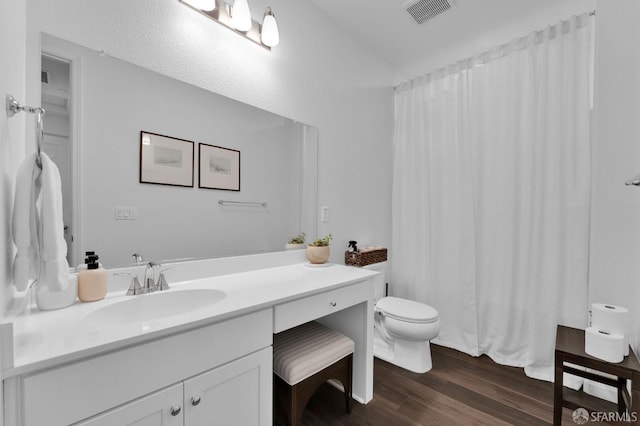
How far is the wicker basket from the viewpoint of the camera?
2129mm

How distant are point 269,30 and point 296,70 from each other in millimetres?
313

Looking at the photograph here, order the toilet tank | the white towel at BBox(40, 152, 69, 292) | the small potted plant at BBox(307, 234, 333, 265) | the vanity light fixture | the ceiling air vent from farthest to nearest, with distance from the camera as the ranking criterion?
the toilet tank, the ceiling air vent, the small potted plant at BBox(307, 234, 333, 265), the vanity light fixture, the white towel at BBox(40, 152, 69, 292)

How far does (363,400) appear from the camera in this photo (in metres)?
1.59

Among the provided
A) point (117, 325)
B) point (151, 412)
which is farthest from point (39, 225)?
point (151, 412)

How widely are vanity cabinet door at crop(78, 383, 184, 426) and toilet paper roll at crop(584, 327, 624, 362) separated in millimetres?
1716

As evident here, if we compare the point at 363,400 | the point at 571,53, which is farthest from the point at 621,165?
the point at 363,400

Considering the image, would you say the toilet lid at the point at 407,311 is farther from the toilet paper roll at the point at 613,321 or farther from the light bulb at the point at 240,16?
the light bulb at the point at 240,16

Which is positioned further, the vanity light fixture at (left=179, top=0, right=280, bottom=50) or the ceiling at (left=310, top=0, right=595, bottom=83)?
the ceiling at (left=310, top=0, right=595, bottom=83)

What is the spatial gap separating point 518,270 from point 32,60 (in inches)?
112

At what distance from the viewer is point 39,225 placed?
0.79 metres

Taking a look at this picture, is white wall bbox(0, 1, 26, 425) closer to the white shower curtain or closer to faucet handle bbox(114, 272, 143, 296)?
faucet handle bbox(114, 272, 143, 296)

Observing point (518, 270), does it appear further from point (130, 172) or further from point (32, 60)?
point (32, 60)

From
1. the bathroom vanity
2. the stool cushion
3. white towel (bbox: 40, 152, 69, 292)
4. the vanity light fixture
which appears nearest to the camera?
the bathroom vanity

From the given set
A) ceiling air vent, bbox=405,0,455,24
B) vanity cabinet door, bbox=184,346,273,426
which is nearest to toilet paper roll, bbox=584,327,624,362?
vanity cabinet door, bbox=184,346,273,426
